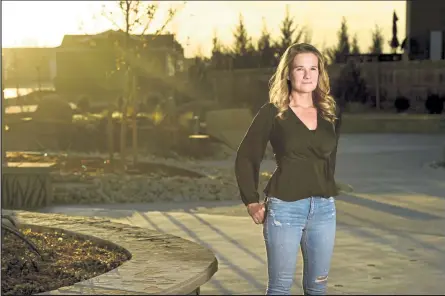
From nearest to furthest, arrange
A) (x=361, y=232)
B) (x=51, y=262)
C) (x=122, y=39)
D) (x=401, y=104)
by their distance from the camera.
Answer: (x=51, y=262)
(x=361, y=232)
(x=122, y=39)
(x=401, y=104)

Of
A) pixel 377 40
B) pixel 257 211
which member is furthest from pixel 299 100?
pixel 377 40

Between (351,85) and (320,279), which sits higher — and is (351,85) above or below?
above

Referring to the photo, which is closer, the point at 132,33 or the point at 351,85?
the point at 132,33

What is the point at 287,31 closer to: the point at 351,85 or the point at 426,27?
the point at 351,85

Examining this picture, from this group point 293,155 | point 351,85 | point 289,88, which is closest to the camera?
point 293,155

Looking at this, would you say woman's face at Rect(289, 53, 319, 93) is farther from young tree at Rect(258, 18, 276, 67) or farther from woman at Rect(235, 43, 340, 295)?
young tree at Rect(258, 18, 276, 67)

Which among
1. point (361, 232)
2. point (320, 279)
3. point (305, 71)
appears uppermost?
point (305, 71)

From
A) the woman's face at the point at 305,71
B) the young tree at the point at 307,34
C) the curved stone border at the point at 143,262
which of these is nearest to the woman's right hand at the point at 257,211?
the woman's face at the point at 305,71

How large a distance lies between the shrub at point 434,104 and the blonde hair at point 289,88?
540 inches

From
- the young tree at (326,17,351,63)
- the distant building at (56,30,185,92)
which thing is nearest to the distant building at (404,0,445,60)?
the distant building at (56,30,185,92)

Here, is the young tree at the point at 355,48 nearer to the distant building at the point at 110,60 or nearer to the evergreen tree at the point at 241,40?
the evergreen tree at the point at 241,40

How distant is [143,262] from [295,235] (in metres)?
1.51

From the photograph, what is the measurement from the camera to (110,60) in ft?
77.2

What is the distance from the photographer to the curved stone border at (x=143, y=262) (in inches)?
162
